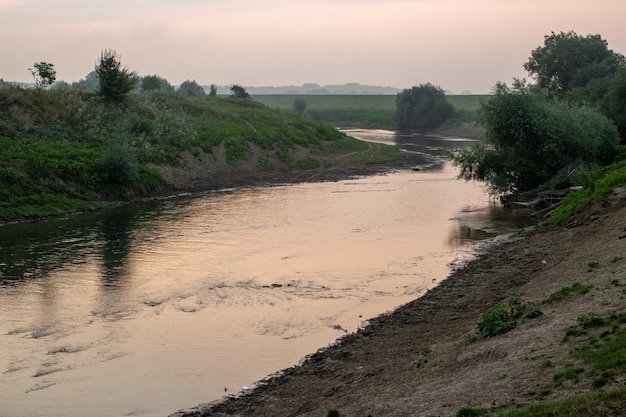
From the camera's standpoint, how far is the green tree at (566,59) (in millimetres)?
82562

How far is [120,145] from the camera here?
157ft

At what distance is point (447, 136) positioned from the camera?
112 m

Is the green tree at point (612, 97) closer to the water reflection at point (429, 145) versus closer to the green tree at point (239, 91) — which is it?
the water reflection at point (429, 145)

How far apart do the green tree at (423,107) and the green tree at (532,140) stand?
8227cm

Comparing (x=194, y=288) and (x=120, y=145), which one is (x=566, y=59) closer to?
(x=120, y=145)

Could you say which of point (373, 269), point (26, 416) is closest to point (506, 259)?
point (373, 269)

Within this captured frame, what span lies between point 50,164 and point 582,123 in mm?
30174

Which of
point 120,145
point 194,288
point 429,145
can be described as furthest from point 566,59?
point 194,288

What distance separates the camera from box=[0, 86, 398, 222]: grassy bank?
4156 cm

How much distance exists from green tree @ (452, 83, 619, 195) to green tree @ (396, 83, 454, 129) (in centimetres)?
8227

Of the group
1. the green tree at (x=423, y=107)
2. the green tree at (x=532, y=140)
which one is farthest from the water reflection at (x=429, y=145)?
the green tree at (x=532, y=140)

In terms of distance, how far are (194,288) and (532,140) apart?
24.9 metres

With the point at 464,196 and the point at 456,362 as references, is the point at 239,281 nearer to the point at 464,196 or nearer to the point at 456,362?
the point at 456,362

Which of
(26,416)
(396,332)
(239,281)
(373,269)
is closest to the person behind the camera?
(26,416)
